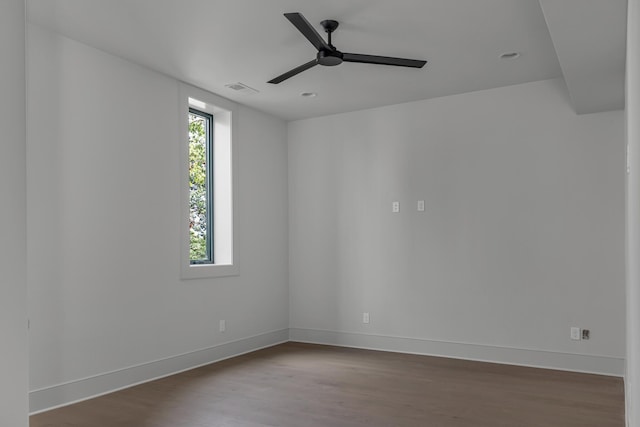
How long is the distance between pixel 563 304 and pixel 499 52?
2341 mm

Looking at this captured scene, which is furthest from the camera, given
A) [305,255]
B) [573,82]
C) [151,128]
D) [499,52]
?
[305,255]

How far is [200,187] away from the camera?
17.7 ft

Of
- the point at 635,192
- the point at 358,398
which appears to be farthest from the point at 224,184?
the point at 635,192

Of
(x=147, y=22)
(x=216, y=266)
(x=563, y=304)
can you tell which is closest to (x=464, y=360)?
(x=563, y=304)

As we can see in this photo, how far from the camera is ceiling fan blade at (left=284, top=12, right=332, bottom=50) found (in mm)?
2977

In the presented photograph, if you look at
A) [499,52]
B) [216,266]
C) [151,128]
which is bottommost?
[216,266]

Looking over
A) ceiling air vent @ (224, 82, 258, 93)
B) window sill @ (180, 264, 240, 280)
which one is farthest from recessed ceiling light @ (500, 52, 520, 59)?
window sill @ (180, 264, 240, 280)

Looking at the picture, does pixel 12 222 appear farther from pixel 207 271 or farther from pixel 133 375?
pixel 207 271

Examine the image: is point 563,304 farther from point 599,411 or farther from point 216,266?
point 216,266

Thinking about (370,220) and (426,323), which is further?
(370,220)

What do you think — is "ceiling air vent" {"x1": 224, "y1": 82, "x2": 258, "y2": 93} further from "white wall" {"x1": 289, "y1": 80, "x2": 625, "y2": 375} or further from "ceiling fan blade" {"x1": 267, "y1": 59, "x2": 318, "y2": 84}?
"white wall" {"x1": 289, "y1": 80, "x2": 625, "y2": 375}

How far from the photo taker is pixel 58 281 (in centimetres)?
363

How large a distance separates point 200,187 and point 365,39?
8.06 ft

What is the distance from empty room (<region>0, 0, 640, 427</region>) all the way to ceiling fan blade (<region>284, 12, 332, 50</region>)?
0.02 meters
